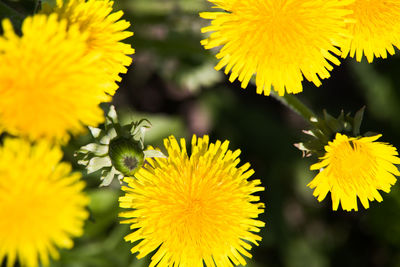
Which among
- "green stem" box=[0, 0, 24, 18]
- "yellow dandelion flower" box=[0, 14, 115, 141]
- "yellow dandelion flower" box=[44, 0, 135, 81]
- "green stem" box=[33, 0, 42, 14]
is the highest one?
"green stem" box=[0, 0, 24, 18]

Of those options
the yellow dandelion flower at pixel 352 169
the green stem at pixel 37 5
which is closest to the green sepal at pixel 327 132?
the yellow dandelion flower at pixel 352 169

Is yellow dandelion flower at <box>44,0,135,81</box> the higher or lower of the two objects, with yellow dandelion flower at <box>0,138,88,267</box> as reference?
higher

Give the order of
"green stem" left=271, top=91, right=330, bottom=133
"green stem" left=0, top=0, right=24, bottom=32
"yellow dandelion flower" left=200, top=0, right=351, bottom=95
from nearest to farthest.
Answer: "yellow dandelion flower" left=200, top=0, right=351, bottom=95, "green stem" left=0, top=0, right=24, bottom=32, "green stem" left=271, top=91, right=330, bottom=133

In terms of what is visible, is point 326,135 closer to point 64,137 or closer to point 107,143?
point 107,143

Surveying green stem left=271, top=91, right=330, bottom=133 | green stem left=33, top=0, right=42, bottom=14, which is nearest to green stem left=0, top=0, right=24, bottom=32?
green stem left=33, top=0, right=42, bottom=14

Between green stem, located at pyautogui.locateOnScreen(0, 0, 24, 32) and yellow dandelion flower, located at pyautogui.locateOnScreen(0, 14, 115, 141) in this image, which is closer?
yellow dandelion flower, located at pyautogui.locateOnScreen(0, 14, 115, 141)

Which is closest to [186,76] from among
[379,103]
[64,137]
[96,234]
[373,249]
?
[96,234]

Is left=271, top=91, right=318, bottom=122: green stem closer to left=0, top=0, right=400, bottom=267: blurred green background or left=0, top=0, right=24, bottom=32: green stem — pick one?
left=0, top=0, right=400, bottom=267: blurred green background

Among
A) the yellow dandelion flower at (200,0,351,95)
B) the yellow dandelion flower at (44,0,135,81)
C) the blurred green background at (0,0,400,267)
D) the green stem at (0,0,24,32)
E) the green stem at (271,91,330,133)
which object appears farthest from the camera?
the blurred green background at (0,0,400,267)
